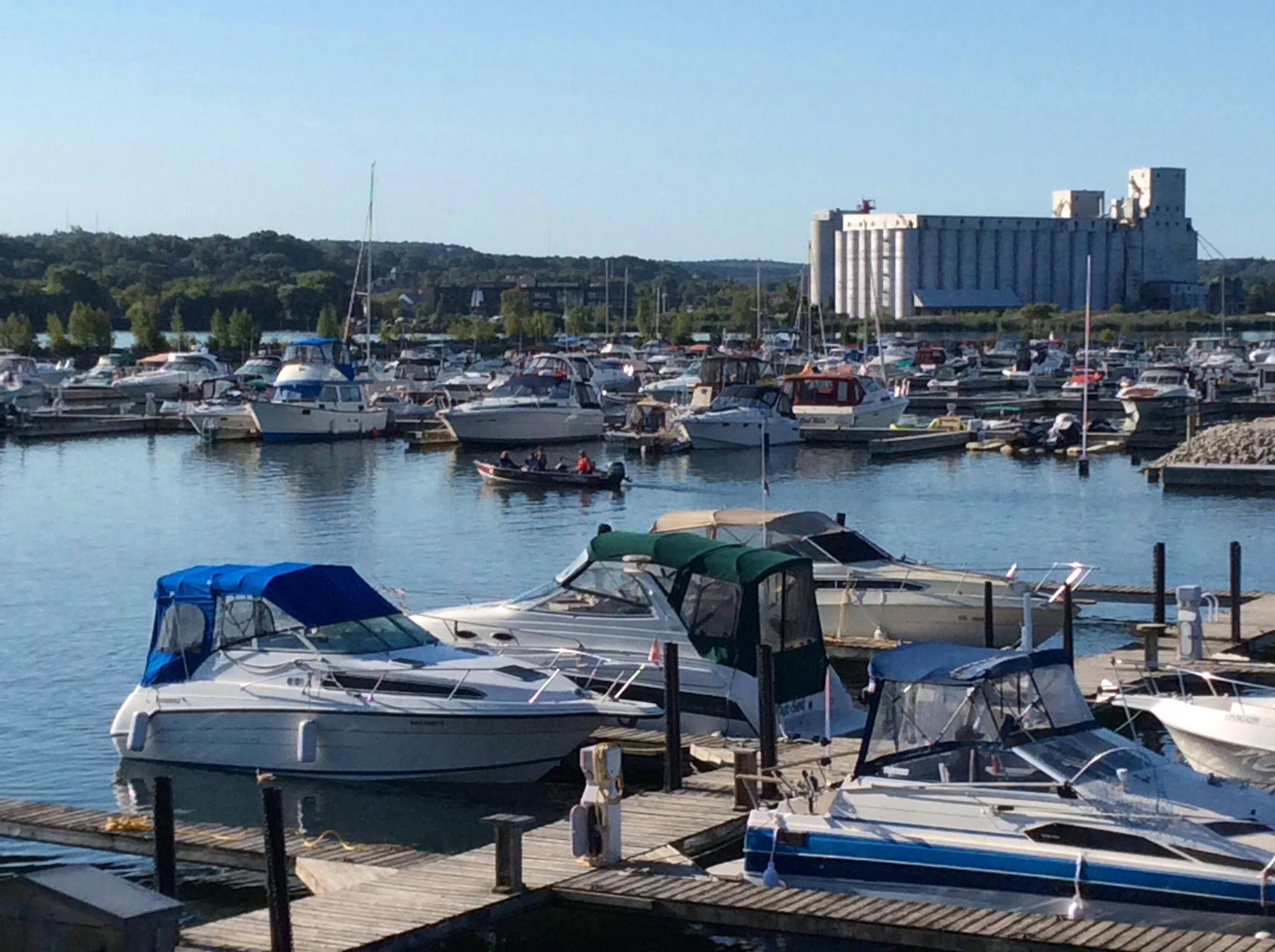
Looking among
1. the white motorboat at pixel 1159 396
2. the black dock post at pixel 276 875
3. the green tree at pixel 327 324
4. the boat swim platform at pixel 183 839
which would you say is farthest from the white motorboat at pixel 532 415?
the green tree at pixel 327 324

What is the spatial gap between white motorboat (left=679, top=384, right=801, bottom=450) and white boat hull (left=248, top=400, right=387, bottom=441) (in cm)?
1311

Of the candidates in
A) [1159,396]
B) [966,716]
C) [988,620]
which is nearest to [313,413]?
[1159,396]

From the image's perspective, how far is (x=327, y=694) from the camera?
21094mm

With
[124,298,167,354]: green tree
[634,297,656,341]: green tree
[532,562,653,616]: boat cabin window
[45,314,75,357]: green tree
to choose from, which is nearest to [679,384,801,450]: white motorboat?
[532,562,653,616]: boat cabin window

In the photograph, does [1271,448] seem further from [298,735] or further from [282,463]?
[298,735]

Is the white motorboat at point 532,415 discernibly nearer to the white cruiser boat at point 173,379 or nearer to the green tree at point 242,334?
the white cruiser boat at point 173,379

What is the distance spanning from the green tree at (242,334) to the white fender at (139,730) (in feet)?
361

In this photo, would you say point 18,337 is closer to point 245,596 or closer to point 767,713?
point 245,596

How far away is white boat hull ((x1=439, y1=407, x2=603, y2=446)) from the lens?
224 ft

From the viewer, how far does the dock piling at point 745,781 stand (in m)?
17.8

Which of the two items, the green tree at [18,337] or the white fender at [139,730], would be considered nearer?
the white fender at [139,730]

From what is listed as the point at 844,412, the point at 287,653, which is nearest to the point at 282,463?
the point at 844,412

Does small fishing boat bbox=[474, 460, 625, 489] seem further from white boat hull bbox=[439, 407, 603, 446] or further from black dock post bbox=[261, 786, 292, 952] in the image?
black dock post bbox=[261, 786, 292, 952]

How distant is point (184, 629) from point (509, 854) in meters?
7.94
